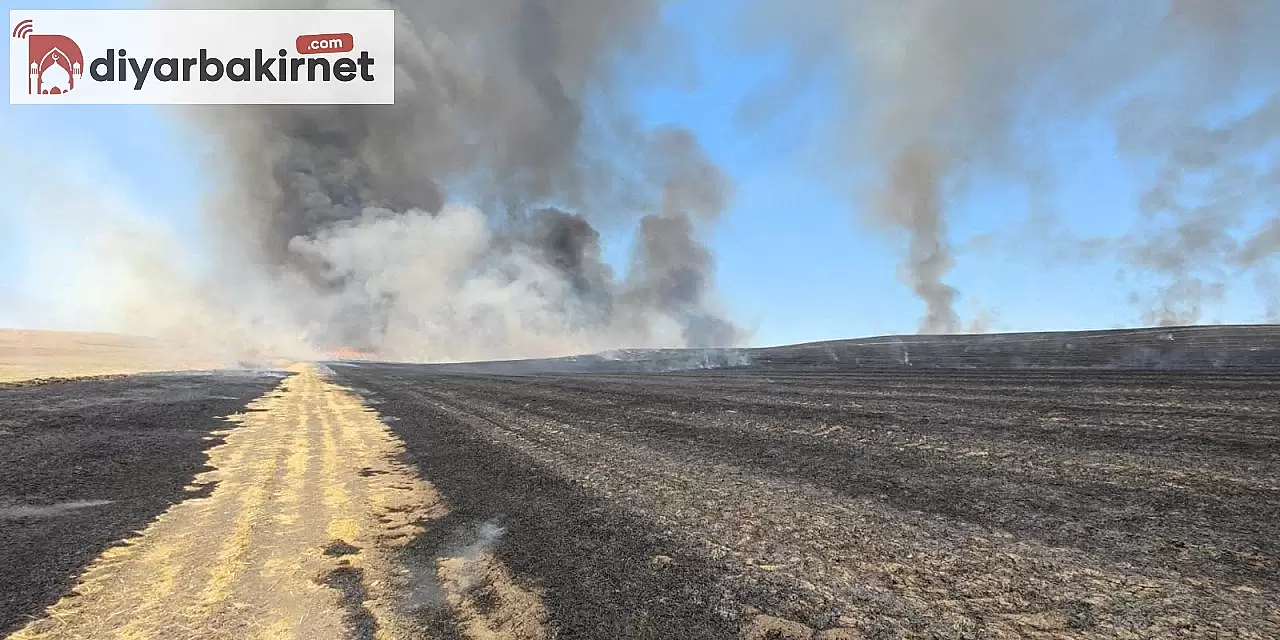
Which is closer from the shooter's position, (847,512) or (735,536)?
(735,536)

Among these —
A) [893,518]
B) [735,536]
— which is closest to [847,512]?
[893,518]

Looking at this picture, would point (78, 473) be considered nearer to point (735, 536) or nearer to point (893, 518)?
point (735, 536)

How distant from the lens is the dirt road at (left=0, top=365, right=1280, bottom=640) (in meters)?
3.92

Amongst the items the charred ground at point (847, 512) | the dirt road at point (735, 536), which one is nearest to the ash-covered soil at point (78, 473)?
the charred ground at point (847, 512)

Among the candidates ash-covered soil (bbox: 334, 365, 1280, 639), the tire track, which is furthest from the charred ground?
the tire track

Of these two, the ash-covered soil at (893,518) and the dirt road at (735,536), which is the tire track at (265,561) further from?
the ash-covered soil at (893,518)

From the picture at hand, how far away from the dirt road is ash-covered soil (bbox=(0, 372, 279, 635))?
0.25 metres

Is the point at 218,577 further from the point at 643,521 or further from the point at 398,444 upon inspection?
the point at 398,444

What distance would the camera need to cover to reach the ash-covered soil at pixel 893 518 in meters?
3.91

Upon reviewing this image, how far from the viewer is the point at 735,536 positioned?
5.62m

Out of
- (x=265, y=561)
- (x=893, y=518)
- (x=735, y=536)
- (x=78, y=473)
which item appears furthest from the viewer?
(x=78, y=473)

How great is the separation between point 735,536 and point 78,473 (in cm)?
1005

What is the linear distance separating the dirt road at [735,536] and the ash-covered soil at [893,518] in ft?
0.10

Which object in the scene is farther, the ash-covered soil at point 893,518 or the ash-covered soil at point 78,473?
the ash-covered soil at point 78,473
